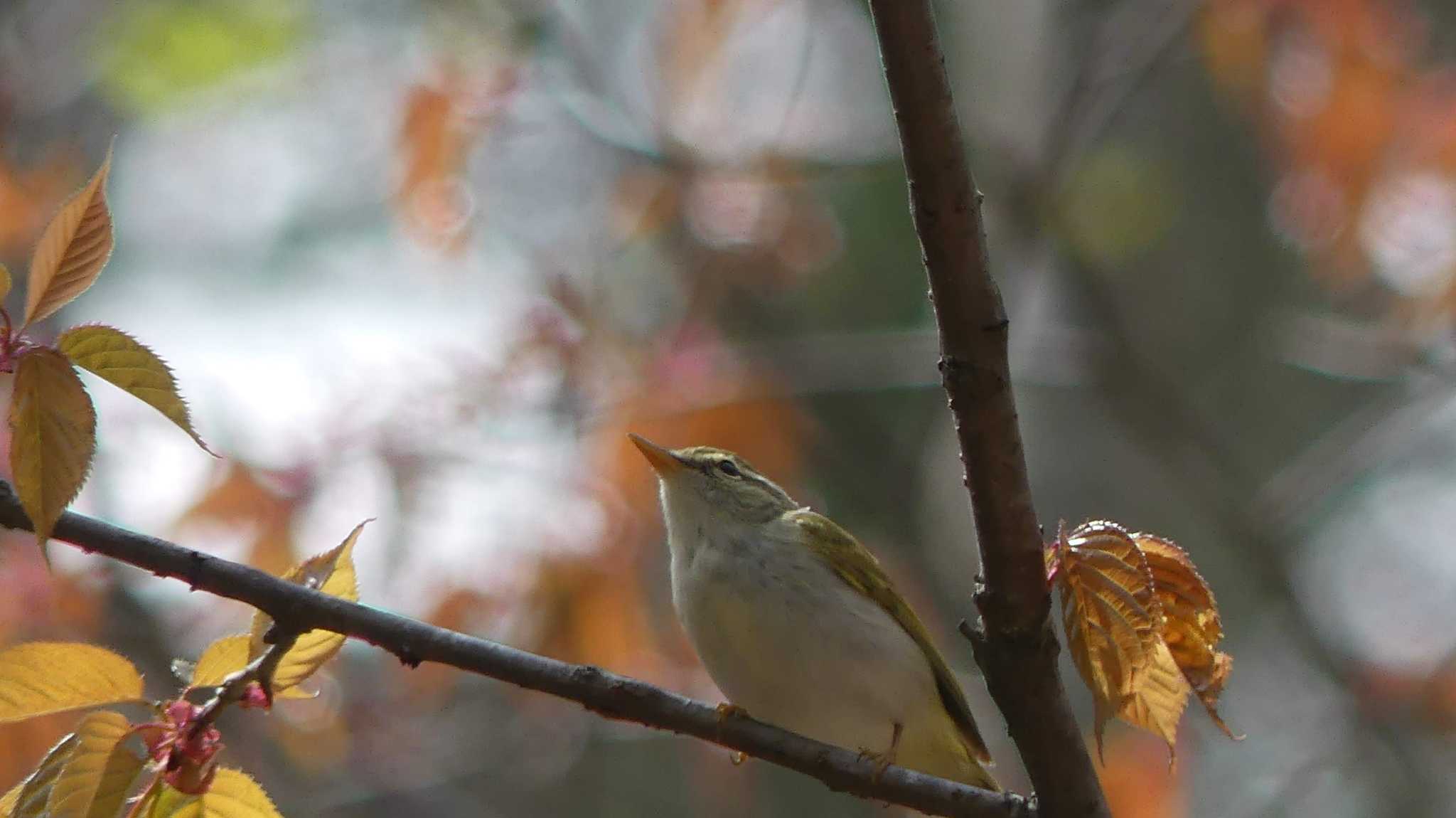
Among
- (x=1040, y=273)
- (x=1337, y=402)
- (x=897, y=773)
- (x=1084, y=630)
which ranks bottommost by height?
(x=897, y=773)

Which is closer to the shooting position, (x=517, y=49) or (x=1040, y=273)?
(x=517, y=49)

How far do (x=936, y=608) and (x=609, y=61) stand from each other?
3810 mm

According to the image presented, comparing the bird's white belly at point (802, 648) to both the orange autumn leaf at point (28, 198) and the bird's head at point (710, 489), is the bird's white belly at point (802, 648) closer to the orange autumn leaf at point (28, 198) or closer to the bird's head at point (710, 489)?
the bird's head at point (710, 489)

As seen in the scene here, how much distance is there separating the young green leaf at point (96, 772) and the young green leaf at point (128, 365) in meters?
0.51

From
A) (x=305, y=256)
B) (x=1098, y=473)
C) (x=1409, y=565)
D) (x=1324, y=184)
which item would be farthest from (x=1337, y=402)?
(x=305, y=256)

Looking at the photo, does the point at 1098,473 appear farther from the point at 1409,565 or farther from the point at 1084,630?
the point at 1084,630

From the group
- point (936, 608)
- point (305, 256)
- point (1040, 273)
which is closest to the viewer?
point (936, 608)

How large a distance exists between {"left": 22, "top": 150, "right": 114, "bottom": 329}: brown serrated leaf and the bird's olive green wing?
2.31 metres

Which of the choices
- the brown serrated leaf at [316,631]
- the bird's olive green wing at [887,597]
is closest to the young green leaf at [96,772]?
the brown serrated leaf at [316,631]

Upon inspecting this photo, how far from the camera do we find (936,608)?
659 centimetres

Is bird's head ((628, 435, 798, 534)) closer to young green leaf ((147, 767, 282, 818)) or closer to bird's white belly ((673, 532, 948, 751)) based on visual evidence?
bird's white belly ((673, 532, 948, 751))

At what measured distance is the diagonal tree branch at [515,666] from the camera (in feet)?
6.72

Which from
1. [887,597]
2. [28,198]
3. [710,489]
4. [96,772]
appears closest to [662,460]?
[710,489]

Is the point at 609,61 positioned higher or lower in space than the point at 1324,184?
higher
